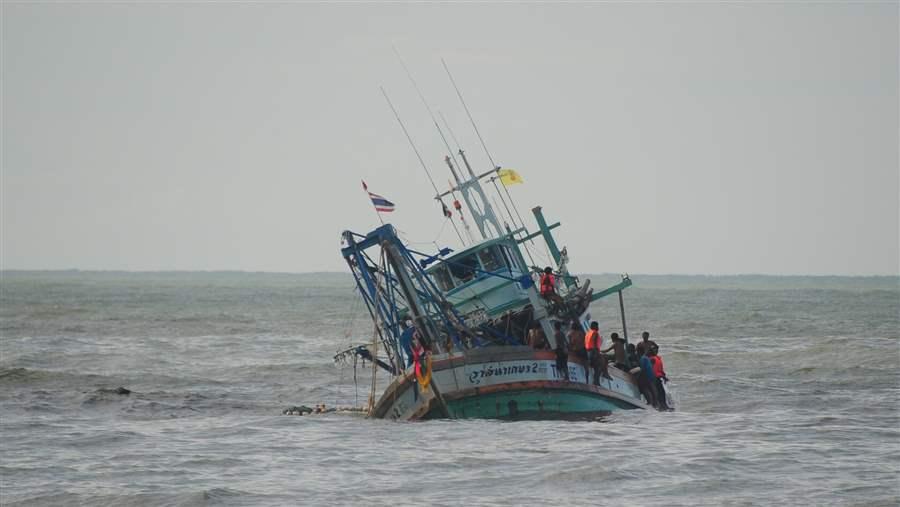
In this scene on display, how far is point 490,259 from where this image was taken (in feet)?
100

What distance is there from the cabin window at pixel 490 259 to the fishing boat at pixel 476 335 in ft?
0.07

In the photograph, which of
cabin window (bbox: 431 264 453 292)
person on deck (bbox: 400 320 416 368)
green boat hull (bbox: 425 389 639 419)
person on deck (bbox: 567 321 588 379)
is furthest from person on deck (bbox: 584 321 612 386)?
cabin window (bbox: 431 264 453 292)

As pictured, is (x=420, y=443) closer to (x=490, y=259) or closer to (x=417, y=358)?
(x=417, y=358)

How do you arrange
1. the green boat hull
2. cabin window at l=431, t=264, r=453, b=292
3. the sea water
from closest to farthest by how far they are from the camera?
1. the sea water
2. the green boat hull
3. cabin window at l=431, t=264, r=453, b=292

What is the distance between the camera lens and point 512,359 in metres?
26.6

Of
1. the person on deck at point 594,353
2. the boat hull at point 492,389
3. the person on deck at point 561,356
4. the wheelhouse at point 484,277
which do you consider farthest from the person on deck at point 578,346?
the wheelhouse at point 484,277

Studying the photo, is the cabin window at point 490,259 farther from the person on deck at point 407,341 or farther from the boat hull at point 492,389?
the boat hull at point 492,389

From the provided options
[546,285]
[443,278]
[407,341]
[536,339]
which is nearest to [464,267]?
[443,278]

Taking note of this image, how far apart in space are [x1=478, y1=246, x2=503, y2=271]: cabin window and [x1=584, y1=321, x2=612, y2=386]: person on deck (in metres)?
3.12

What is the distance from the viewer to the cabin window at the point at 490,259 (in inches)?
1200

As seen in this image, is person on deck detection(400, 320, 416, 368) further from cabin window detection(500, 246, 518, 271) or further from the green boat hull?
cabin window detection(500, 246, 518, 271)

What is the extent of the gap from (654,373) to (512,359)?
5.41m

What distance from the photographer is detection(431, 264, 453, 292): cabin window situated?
3094 centimetres

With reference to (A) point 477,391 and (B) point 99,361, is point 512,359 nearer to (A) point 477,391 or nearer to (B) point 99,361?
(A) point 477,391
